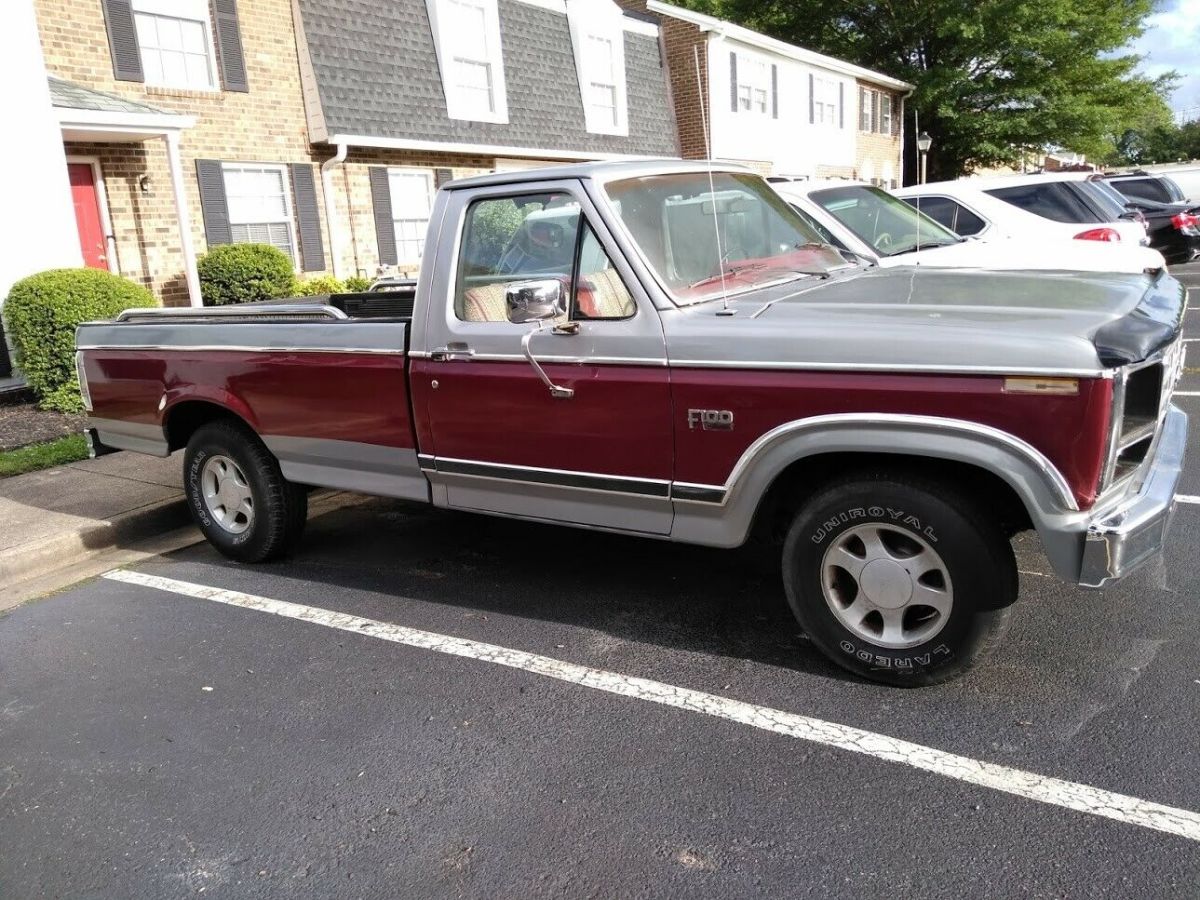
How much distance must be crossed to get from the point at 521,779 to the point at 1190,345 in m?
9.76

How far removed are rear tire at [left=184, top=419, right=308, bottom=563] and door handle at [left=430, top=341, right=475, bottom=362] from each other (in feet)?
4.59

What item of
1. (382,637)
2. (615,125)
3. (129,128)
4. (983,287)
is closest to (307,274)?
(129,128)

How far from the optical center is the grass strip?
23.6ft

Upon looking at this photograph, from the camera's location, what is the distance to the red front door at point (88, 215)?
11.4m

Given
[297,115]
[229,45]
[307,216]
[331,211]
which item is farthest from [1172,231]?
[229,45]

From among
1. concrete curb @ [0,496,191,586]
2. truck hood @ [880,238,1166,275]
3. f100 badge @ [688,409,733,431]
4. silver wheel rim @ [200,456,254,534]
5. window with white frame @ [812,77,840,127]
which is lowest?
concrete curb @ [0,496,191,586]

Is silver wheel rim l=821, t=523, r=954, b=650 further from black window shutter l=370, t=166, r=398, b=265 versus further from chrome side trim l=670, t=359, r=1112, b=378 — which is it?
black window shutter l=370, t=166, r=398, b=265

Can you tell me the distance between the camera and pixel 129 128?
35.6ft

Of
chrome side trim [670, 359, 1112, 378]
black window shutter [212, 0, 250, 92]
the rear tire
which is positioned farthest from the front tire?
black window shutter [212, 0, 250, 92]

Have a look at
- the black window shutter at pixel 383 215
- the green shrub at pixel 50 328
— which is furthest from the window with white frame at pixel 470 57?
the green shrub at pixel 50 328

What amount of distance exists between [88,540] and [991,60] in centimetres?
3368

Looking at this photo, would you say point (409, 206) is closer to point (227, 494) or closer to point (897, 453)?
point (227, 494)

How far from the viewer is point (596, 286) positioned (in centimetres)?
383

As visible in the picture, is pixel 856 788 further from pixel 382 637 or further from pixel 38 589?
pixel 38 589
